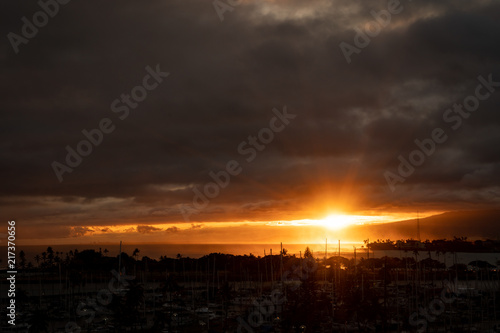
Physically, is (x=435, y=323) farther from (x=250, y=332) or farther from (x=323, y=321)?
(x=250, y=332)

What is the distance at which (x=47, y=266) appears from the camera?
428 feet

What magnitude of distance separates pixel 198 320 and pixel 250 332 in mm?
9219

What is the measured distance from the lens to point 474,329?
47031mm

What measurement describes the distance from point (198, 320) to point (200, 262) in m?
66.3

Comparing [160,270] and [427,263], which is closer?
[427,263]

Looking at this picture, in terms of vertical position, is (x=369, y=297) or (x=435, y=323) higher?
(x=369, y=297)

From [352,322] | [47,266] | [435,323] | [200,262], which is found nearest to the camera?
[352,322]

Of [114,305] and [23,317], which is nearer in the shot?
[114,305]

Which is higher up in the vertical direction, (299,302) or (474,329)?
(299,302)

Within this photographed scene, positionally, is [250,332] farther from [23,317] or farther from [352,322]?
[23,317]

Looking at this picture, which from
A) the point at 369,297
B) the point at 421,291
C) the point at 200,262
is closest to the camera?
the point at 369,297

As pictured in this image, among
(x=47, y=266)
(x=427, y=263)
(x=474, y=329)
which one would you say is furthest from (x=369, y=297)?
(x=47, y=266)

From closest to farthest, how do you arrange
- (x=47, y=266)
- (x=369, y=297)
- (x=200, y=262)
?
1. (x=369, y=297)
2. (x=200, y=262)
3. (x=47, y=266)

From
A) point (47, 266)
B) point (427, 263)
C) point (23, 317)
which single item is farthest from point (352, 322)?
point (47, 266)
